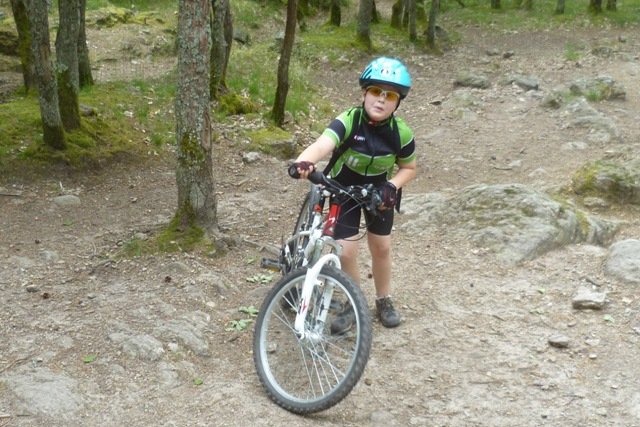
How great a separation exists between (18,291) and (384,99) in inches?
137

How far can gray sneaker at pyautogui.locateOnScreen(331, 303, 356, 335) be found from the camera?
432 centimetres

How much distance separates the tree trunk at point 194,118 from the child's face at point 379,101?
2206 millimetres

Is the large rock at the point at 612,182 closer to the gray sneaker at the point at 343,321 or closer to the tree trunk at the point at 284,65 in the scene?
the gray sneaker at the point at 343,321

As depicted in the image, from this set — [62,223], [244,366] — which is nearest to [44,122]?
[62,223]

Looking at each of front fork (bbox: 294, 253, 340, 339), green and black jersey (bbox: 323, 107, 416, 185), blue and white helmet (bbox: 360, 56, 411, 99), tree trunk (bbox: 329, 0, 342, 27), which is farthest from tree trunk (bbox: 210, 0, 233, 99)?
tree trunk (bbox: 329, 0, 342, 27)

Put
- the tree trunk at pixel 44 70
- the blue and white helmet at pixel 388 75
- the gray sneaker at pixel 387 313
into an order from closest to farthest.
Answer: the blue and white helmet at pixel 388 75 < the gray sneaker at pixel 387 313 < the tree trunk at pixel 44 70

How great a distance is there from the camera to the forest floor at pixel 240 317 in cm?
428

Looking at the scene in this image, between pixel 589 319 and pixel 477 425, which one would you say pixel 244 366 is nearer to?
pixel 477 425

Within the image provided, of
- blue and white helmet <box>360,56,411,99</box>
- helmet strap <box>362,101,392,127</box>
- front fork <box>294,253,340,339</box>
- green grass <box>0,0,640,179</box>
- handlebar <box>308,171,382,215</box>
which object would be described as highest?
blue and white helmet <box>360,56,411,99</box>

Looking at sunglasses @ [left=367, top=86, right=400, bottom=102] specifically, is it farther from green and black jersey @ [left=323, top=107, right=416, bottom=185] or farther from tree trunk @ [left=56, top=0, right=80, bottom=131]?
tree trunk @ [left=56, top=0, right=80, bottom=131]

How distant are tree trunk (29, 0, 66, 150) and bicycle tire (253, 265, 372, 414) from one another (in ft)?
16.6

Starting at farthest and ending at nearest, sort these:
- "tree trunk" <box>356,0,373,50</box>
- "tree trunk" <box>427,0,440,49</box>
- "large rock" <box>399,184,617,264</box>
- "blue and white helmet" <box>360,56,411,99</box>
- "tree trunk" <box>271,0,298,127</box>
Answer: "tree trunk" <box>427,0,440,49</box> → "tree trunk" <box>356,0,373,50</box> → "tree trunk" <box>271,0,298,127</box> → "large rock" <box>399,184,617,264</box> → "blue and white helmet" <box>360,56,411,99</box>

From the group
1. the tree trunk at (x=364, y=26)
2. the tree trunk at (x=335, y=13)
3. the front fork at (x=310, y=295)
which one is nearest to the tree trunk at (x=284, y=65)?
the front fork at (x=310, y=295)

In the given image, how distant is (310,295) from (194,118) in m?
2.78
